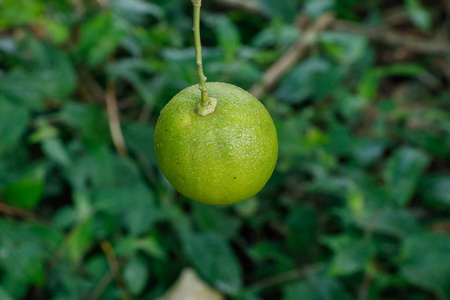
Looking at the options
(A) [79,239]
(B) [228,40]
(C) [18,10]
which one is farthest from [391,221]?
(C) [18,10]

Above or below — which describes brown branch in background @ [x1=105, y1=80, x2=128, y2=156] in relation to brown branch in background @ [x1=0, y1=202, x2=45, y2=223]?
above

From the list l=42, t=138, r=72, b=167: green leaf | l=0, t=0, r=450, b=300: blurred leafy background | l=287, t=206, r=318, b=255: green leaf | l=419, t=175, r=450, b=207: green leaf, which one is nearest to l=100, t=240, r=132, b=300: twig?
l=0, t=0, r=450, b=300: blurred leafy background

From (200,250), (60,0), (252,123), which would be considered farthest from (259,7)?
(252,123)

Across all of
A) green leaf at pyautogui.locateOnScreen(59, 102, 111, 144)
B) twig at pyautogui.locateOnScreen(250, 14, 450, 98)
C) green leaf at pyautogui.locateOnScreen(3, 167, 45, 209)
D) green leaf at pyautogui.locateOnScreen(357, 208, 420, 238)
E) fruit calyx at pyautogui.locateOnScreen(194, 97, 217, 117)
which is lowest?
green leaf at pyautogui.locateOnScreen(357, 208, 420, 238)

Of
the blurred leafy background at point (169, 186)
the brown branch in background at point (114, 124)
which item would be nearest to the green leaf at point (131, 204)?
the blurred leafy background at point (169, 186)

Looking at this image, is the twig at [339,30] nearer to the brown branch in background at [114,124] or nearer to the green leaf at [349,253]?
the brown branch in background at [114,124]

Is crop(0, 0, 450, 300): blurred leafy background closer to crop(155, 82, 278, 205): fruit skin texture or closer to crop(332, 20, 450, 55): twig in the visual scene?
crop(332, 20, 450, 55): twig

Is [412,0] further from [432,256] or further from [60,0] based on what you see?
[60,0]
